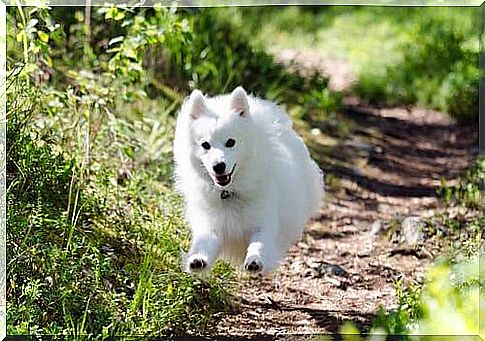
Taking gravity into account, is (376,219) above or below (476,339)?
above

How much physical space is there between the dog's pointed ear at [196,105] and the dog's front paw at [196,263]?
27.2 inches

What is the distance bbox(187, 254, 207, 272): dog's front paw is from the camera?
4.03 m

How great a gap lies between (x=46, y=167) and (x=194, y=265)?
43.2 inches

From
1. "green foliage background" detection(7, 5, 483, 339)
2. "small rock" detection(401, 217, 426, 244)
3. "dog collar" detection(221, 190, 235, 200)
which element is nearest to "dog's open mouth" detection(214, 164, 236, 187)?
"dog collar" detection(221, 190, 235, 200)

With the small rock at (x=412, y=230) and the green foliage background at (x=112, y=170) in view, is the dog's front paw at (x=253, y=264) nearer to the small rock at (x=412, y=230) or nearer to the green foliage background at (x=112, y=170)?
the green foliage background at (x=112, y=170)

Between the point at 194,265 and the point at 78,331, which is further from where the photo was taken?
the point at 194,265

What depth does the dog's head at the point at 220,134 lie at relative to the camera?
414 cm

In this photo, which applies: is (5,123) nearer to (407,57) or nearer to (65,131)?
(65,131)

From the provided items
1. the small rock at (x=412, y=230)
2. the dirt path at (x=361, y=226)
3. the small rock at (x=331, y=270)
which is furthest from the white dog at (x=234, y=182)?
the small rock at (x=412, y=230)

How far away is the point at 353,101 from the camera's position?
9.70 metres

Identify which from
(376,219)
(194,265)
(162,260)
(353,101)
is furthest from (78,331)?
(353,101)

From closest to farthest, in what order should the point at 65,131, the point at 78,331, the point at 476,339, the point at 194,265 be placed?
1. the point at 476,339
2. the point at 78,331
3. the point at 194,265
4. the point at 65,131

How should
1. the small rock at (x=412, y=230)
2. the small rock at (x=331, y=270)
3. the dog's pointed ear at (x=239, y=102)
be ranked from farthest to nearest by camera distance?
the small rock at (x=412, y=230) < the small rock at (x=331, y=270) < the dog's pointed ear at (x=239, y=102)

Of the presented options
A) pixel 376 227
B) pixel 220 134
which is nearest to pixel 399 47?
pixel 376 227
